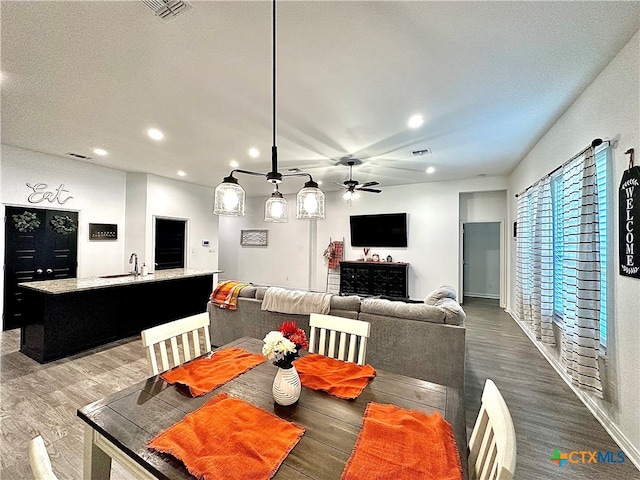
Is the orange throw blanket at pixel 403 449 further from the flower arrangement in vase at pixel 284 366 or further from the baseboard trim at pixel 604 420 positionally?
the baseboard trim at pixel 604 420

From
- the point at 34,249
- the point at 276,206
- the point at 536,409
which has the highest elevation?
the point at 276,206

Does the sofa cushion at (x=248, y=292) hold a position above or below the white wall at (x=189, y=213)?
below

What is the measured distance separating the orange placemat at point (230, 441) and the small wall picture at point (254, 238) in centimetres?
763

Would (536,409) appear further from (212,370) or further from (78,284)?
(78,284)

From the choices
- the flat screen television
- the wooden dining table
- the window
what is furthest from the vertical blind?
the flat screen television

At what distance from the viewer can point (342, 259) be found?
24.6ft

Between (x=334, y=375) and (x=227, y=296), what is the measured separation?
2.40 m

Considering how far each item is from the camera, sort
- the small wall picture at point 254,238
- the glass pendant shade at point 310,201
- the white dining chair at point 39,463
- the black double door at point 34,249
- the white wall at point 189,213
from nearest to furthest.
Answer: the white dining chair at point 39,463 → the glass pendant shade at point 310,201 → the black double door at point 34,249 → the white wall at point 189,213 → the small wall picture at point 254,238

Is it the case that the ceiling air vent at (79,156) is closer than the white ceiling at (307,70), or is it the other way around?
the white ceiling at (307,70)

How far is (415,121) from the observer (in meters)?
3.28

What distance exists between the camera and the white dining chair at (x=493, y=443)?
0.77 meters

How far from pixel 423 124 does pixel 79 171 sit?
619 centimetres

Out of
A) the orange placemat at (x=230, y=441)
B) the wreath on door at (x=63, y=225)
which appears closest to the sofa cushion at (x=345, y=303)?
the orange placemat at (x=230, y=441)

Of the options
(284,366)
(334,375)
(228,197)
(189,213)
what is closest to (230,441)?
(284,366)
